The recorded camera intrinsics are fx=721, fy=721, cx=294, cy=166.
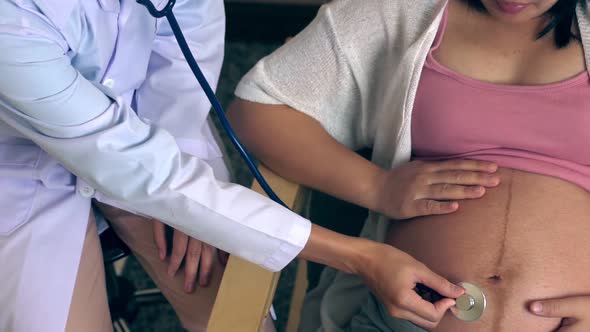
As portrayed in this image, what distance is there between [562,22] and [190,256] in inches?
28.6

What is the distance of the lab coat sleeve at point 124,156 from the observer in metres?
0.93

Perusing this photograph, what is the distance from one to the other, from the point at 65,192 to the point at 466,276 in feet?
2.17

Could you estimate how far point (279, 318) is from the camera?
1830mm

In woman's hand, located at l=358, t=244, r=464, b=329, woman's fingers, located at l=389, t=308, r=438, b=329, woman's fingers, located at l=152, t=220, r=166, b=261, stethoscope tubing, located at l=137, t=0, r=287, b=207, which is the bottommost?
woman's fingers, located at l=152, t=220, r=166, b=261

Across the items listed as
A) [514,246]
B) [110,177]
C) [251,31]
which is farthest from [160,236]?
[251,31]

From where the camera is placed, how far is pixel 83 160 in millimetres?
997

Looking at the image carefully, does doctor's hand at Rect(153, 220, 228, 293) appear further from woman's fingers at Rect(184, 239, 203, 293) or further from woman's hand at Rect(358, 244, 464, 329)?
woman's hand at Rect(358, 244, 464, 329)

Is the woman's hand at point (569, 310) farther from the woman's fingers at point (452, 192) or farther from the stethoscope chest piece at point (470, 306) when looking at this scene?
the woman's fingers at point (452, 192)

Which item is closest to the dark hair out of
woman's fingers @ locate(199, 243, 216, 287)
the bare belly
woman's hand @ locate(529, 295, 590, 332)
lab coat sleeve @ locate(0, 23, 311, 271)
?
the bare belly

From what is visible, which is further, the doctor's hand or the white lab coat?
the doctor's hand

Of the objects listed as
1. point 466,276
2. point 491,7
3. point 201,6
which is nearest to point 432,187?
point 466,276

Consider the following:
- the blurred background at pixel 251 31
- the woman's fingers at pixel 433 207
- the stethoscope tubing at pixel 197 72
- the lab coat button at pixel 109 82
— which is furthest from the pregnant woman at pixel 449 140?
the blurred background at pixel 251 31

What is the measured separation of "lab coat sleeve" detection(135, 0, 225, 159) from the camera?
1.28 meters

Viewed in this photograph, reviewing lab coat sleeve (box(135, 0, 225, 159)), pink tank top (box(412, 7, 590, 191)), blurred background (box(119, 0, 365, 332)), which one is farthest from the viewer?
blurred background (box(119, 0, 365, 332))
